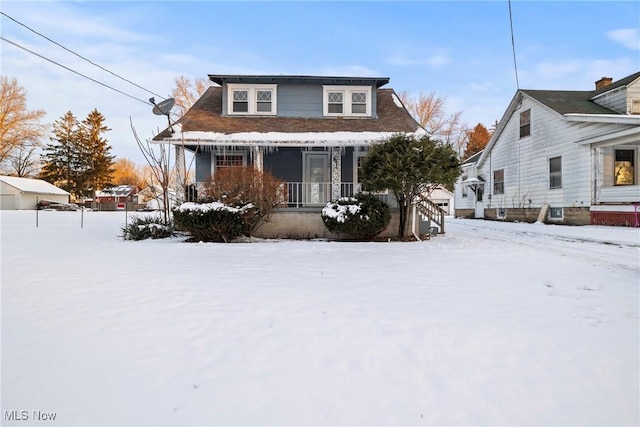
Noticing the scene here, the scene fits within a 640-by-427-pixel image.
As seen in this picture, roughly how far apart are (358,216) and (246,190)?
10.7 feet

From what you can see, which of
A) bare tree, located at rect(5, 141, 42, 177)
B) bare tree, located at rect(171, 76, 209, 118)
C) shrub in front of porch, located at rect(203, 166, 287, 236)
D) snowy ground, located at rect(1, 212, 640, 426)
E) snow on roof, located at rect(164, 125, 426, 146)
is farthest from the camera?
bare tree, located at rect(5, 141, 42, 177)

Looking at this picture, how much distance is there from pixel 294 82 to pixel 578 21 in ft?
31.8

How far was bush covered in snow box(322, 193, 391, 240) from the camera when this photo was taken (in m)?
9.88

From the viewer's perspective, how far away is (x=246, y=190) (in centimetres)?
964

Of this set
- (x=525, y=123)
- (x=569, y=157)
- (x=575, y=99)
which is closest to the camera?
(x=569, y=157)

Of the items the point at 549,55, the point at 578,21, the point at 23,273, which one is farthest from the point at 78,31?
the point at 549,55

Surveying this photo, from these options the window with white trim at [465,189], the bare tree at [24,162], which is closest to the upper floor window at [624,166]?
the window with white trim at [465,189]

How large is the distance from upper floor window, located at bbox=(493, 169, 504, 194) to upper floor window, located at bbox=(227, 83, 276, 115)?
14.9 meters

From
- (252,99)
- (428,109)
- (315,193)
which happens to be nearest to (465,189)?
(428,109)

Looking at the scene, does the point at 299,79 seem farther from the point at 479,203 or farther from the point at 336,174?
the point at 479,203

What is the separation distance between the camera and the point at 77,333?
3236 mm

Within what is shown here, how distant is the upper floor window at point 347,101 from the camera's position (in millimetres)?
13305

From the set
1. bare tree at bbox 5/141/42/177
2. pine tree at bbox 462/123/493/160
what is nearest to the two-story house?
pine tree at bbox 462/123/493/160

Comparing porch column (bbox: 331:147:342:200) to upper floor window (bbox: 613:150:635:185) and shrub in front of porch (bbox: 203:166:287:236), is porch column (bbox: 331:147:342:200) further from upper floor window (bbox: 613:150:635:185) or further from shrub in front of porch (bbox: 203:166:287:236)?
upper floor window (bbox: 613:150:635:185)
